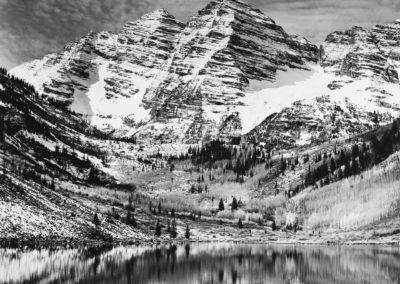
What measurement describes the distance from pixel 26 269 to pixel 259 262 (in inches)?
1923

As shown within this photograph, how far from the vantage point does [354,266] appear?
103m

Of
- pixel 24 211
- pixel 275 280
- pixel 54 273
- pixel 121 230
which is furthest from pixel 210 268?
pixel 121 230

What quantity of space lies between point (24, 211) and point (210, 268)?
5271 centimetres

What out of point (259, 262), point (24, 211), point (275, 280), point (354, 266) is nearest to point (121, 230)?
point (24, 211)

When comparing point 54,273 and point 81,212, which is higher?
point 81,212

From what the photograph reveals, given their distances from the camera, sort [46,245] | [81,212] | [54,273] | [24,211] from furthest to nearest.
Result: 1. [81,212]
2. [24,211]
3. [46,245]
4. [54,273]

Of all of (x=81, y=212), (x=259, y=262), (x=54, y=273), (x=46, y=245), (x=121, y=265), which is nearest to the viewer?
(x=54, y=273)

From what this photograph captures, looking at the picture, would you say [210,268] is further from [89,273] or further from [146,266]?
[89,273]

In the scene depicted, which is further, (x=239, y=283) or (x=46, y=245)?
(x=46, y=245)

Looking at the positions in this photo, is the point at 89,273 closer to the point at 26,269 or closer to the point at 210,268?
the point at 26,269

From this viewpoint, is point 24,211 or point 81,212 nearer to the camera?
point 24,211

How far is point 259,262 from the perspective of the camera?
114500 mm

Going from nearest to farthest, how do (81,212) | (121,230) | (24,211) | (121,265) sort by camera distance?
(121,265)
(24,211)
(81,212)
(121,230)

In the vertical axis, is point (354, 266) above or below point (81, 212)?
below
